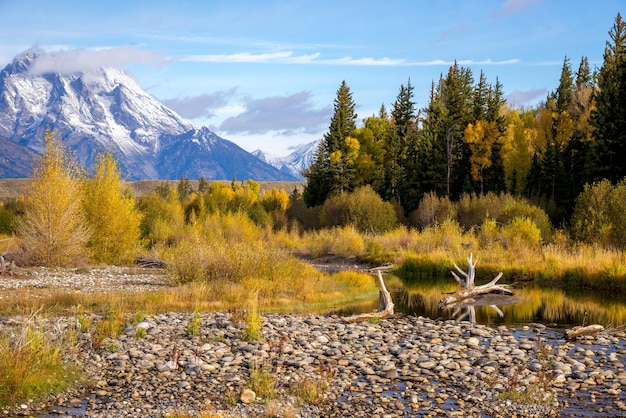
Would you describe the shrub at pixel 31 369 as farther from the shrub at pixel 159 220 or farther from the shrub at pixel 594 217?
the shrub at pixel 159 220

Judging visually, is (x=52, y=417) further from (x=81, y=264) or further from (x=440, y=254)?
(x=440, y=254)

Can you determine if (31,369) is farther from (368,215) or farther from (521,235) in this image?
(368,215)

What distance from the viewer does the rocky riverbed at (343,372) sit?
9242 millimetres

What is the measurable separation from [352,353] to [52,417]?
596 centimetres

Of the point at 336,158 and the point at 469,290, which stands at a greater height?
the point at 336,158

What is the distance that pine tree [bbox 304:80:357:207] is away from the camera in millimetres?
61375

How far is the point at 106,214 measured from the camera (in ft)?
99.0

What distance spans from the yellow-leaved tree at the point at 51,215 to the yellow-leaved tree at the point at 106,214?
225 centimetres

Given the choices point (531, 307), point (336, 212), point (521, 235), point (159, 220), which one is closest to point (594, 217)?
point (521, 235)

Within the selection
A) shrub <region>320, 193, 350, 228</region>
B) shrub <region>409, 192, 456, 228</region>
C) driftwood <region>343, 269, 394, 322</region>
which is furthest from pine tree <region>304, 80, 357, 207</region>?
driftwood <region>343, 269, 394, 322</region>

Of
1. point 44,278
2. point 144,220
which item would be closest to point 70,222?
point 44,278

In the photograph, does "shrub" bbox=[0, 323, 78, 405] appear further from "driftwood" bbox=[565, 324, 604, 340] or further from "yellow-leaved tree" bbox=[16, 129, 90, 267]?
"yellow-leaved tree" bbox=[16, 129, 90, 267]

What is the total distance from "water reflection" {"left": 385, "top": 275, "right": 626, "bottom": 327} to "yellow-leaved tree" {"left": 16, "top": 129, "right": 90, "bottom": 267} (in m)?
14.8

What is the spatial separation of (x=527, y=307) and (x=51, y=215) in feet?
67.1
